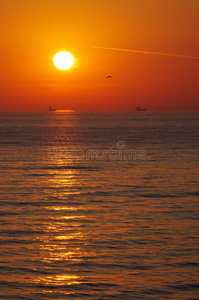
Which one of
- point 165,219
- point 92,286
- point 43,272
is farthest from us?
point 165,219

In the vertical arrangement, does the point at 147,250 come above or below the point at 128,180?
below

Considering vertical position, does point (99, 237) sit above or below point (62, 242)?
above

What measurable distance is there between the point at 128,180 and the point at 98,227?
1959 centimetres

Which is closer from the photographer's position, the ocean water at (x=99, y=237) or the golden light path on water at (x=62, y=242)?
the ocean water at (x=99, y=237)

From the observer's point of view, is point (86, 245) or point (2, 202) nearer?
point (86, 245)

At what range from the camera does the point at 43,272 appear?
1962 cm

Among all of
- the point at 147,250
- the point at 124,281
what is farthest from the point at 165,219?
the point at 124,281

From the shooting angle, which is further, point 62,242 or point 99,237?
point 99,237

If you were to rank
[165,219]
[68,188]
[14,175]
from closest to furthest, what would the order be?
[165,219] → [68,188] → [14,175]

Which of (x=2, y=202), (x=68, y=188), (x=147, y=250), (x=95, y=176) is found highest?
(x=95, y=176)

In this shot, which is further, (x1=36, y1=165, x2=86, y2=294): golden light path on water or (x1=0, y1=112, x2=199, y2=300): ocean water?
(x1=36, y1=165, x2=86, y2=294): golden light path on water

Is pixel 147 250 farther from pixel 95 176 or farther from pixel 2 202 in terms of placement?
pixel 95 176

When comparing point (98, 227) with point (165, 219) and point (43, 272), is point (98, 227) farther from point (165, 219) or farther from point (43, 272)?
point (43, 272)

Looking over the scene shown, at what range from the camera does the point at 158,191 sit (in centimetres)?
3950
